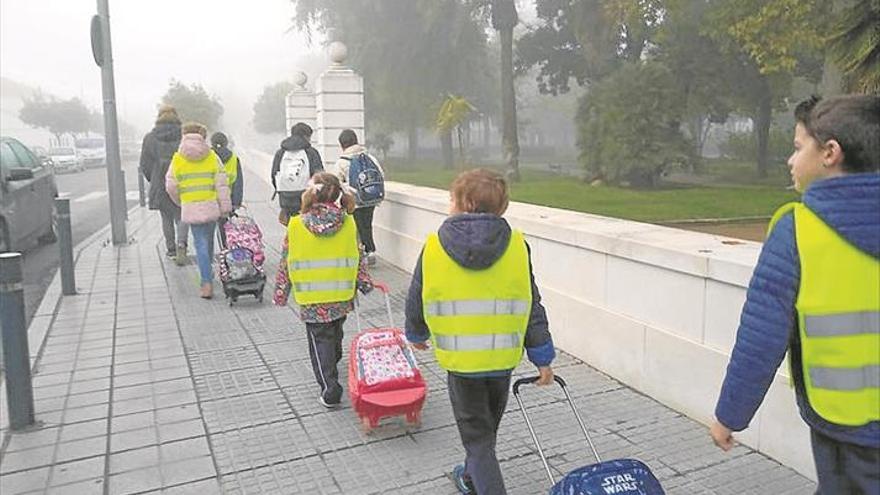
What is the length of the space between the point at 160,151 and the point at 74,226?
774 cm

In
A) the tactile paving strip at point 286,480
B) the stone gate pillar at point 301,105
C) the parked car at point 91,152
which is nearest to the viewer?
the tactile paving strip at point 286,480

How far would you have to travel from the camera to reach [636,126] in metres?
21.9

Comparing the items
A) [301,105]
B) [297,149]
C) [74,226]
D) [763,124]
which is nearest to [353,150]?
[297,149]

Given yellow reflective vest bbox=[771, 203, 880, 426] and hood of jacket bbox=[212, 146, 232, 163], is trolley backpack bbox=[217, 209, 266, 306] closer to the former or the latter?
hood of jacket bbox=[212, 146, 232, 163]

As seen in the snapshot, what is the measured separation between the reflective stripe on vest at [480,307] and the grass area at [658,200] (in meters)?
11.9

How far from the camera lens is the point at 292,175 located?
841cm

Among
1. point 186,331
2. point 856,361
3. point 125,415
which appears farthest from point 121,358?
point 856,361

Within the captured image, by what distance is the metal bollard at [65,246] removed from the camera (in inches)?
310

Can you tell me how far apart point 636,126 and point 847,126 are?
68.2 ft

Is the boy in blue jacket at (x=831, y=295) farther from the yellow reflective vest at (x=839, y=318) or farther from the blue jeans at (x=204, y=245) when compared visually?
the blue jeans at (x=204, y=245)

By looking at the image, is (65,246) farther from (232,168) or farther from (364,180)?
(364,180)

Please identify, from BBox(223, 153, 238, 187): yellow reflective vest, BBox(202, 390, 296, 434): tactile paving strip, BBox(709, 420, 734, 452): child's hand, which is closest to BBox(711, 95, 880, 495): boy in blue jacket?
BBox(709, 420, 734, 452): child's hand

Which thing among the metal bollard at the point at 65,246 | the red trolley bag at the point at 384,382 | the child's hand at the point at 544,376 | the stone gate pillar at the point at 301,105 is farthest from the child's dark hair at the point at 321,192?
the stone gate pillar at the point at 301,105

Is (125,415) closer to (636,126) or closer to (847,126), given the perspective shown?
(847,126)
